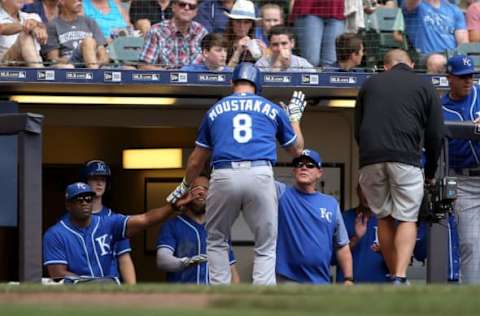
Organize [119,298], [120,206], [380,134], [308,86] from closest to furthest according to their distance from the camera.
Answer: [119,298] < [380,134] < [308,86] < [120,206]

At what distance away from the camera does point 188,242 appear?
1153 cm

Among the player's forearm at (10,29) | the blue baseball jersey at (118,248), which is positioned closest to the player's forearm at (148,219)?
the blue baseball jersey at (118,248)

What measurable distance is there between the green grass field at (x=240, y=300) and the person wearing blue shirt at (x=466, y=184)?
275cm

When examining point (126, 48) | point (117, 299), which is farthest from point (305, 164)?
point (117, 299)

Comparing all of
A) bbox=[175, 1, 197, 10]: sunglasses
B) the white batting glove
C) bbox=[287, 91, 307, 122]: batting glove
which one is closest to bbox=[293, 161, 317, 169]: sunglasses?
bbox=[287, 91, 307, 122]: batting glove

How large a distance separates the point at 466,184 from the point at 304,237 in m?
1.33

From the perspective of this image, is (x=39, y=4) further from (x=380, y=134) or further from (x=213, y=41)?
(x=380, y=134)

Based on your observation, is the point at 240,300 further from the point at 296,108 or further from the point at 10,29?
the point at 10,29

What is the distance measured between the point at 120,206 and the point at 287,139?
206 inches

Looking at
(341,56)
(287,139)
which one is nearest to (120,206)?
(341,56)

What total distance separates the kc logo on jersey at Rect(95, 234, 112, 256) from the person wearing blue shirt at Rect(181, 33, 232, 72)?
2.13m

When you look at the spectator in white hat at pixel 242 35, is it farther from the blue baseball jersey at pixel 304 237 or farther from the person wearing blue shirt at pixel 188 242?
the blue baseball jersey at pixel 304 237

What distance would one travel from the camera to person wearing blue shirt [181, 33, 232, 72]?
1305cm

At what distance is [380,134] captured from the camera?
9891 millimetres
